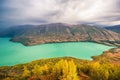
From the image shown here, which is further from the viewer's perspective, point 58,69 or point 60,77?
point 58,69

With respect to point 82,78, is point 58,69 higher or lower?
higher

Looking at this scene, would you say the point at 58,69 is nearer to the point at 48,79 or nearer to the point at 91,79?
the point at 48,79

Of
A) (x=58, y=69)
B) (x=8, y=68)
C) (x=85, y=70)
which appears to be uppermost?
(x=58, y=69)

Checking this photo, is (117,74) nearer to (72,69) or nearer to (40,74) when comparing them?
(72,69)

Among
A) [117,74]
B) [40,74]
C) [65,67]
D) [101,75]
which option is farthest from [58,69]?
[117,74]

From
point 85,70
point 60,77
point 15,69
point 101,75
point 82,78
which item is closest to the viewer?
point 60,77

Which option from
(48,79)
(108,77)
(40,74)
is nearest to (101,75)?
A: (108,77)

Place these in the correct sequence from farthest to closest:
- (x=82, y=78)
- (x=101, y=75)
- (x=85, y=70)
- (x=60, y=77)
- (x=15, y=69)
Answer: (x=15, y=69) → (x=85, y=70) → (x=82, y=78) → (x=101, y=75) → (x=60, y=77)

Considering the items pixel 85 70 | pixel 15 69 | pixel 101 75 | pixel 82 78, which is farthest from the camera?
pixel 15 69

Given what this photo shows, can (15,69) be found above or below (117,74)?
below
